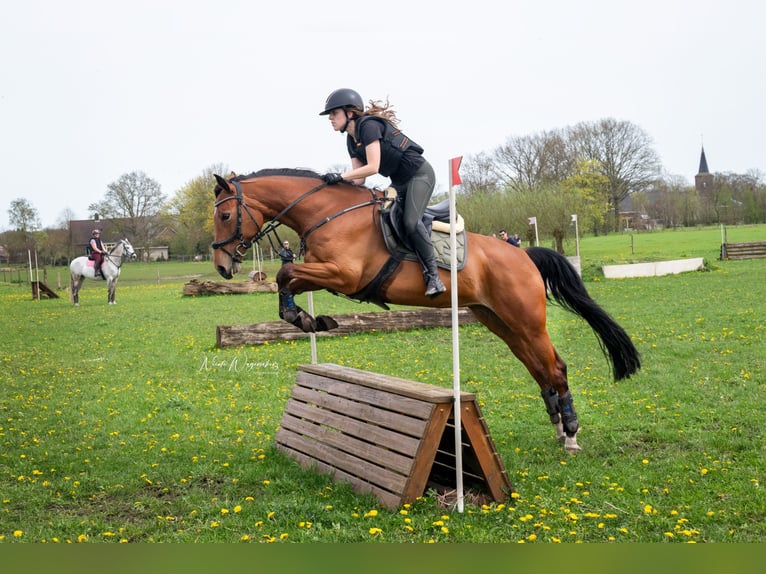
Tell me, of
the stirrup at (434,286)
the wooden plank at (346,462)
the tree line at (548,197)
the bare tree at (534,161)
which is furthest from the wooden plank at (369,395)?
the bare tree at (534,161)

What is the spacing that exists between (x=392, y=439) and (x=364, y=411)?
0.36 metres

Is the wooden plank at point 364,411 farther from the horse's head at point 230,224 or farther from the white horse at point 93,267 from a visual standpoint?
the white horse at point 93,267

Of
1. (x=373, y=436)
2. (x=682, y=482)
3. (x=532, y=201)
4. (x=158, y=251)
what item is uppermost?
(x=532, y=201)

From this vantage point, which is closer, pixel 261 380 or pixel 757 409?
pixel 757 409

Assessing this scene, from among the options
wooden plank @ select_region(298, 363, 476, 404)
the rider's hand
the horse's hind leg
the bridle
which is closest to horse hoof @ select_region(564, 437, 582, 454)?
the horse's hind leg

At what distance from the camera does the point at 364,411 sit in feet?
13.7

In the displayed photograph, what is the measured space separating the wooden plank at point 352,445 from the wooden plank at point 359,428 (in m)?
0.04

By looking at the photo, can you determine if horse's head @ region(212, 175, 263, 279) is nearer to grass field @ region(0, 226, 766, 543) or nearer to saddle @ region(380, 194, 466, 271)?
saddle @ region(380, 194, 466, 271)

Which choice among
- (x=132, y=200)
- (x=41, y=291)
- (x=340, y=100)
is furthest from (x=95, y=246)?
(x=340, y=100)

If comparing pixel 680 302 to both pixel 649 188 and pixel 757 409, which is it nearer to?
pixel 757 409

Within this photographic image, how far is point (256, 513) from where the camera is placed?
12.1 ft

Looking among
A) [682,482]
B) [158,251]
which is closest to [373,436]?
[682,482]

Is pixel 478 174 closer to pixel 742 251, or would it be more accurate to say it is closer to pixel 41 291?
pixel 41 291

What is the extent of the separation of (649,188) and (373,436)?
23876mm
